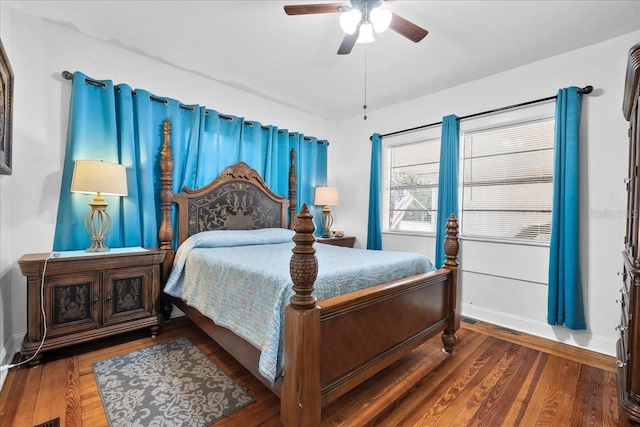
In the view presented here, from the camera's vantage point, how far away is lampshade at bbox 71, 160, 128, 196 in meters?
2.25

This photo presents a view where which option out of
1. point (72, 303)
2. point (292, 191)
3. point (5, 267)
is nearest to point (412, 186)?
point (292, 191)

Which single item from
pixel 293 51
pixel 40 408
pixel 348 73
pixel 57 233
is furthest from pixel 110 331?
pixel 348 73

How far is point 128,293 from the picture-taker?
8.08ft

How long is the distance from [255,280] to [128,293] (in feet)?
4.76

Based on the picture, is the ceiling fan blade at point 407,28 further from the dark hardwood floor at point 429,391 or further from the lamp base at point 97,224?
the lamp base at point 97,224

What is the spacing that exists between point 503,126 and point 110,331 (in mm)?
4186

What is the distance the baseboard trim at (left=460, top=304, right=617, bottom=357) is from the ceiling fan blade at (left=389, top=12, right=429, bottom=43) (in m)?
2.80

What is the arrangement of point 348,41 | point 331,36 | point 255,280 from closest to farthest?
point 255,280 → point 348,41 → point 331,36

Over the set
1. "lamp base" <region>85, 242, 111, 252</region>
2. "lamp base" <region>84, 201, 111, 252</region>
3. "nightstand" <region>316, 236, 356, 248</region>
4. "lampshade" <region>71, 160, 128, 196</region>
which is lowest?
"nightstand" <region>316, 236, 356, 248</region>

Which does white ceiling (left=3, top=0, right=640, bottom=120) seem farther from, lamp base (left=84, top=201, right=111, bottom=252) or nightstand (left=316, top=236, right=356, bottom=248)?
nightstand (left=316, top=236, right=356, bottom=248)

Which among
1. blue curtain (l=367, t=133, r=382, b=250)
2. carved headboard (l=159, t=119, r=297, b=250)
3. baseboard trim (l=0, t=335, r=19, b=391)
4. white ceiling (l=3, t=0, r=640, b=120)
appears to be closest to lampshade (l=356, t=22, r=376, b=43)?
white ceiling (l=3, t=0, r=640, b=120)

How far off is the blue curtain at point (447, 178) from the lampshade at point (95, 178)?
3.22 metres

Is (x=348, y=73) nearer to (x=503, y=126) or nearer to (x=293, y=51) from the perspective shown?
(x=293, y=51)

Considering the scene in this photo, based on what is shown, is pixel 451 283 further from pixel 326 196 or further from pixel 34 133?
pixel 34 133
